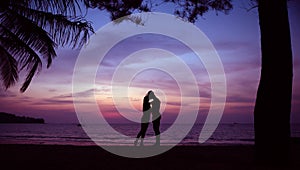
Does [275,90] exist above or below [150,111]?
above

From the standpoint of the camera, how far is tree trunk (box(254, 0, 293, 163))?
6785mm

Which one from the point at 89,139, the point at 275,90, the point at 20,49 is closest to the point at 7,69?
the point at 20,49

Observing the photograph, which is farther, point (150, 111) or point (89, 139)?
point (89, 139)

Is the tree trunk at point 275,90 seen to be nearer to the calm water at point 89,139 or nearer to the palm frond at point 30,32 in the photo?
the palm frond at point 30,32

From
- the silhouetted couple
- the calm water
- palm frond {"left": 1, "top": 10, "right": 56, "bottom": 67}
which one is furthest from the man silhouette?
the calm water

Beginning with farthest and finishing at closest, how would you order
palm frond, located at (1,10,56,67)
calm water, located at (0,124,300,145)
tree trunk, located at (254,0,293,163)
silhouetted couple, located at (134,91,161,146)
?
1. calm water, located at (0,124,300,145)
2. silhouetted couple, located at (134,91,161,146)
3. palm frond, located at (1,10,56,67)
4. tree trunk, located at (254,0,293,163)

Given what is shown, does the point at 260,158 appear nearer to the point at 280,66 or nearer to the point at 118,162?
the point at 280,66

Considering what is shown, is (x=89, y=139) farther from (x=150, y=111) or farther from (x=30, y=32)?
(x=30, y=32)

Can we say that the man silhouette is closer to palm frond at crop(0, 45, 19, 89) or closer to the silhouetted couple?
the silhouetted couple

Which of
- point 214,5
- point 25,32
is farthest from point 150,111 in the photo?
point 25,32

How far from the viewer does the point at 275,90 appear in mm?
6805

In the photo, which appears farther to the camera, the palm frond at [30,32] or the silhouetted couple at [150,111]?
the silhouetted couple at [150,111]

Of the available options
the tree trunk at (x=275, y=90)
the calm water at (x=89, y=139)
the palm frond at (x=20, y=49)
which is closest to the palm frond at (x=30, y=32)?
the palm frond at (x=20, y=49)

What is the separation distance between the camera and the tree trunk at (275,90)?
22.3 feet
